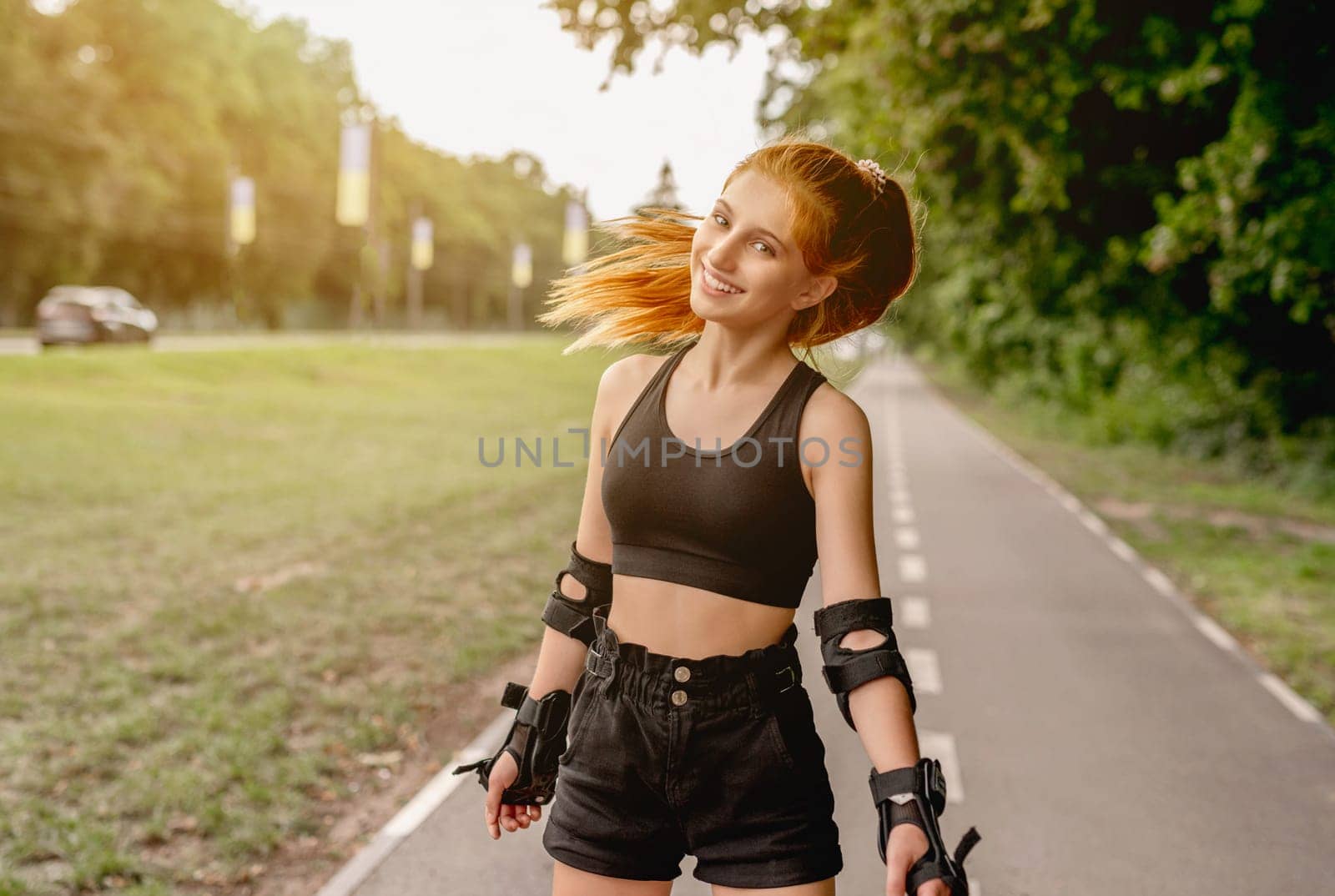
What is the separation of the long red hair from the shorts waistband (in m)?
0.63

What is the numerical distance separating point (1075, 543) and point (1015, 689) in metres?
5.17

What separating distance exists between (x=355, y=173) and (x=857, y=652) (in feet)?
105

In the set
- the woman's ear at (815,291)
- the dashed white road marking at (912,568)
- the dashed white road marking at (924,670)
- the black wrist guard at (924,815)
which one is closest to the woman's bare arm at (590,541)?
the woman's ear at (815,291)

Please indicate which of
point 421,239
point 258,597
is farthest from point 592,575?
point 421,239

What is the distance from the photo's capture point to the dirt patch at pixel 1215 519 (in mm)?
11961

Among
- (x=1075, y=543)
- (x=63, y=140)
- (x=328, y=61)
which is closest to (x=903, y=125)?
(x=1075, y=543)

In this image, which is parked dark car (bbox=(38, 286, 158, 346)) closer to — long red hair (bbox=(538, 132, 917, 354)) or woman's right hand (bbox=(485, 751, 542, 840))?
long red hair (bbox=(538, 132, 917, 354))

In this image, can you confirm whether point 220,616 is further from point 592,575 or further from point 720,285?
point 720,285

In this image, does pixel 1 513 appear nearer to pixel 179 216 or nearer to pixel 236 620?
pixel 236 620

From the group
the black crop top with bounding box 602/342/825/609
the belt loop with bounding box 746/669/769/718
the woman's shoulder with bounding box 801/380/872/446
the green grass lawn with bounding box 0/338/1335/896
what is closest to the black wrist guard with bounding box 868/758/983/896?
the belt loop with bounding box 746/669/769/718

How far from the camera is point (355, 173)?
31734 mm

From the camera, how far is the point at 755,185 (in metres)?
2.04

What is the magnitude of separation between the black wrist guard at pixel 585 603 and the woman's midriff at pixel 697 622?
0.19 meters

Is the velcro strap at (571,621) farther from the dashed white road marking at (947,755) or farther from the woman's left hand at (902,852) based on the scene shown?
the dashed white road marking at (947,755)
